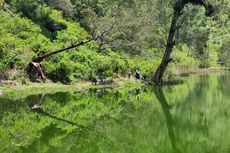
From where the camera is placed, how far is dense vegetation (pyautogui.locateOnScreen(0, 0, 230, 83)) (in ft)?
102

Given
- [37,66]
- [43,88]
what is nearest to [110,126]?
[43,88]

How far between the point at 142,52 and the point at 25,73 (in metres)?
17.1

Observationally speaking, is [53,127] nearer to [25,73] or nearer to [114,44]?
[25,73]

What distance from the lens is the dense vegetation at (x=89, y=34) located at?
102ft

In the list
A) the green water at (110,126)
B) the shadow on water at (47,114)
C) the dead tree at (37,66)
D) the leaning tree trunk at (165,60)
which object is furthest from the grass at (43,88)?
the leaning tree trunk at (165,60)

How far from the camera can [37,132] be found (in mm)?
14141

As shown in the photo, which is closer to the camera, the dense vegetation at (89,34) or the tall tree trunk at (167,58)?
the dense vegetation at (89,34)

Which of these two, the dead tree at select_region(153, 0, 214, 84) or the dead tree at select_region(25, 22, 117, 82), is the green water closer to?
the dead tree at select_region(25, 22, 117, 82)

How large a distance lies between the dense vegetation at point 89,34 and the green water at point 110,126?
7.05m

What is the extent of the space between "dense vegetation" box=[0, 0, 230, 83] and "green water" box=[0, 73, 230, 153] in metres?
7.05

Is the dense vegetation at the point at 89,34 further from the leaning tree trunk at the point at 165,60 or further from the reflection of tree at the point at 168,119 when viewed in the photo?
the reflection of tree at the point at 168,119

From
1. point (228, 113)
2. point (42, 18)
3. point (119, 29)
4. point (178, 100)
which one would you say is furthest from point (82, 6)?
point (228, 113)

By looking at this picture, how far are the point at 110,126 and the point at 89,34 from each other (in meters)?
31.9

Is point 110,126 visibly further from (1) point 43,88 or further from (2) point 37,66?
(2) point 37,66
